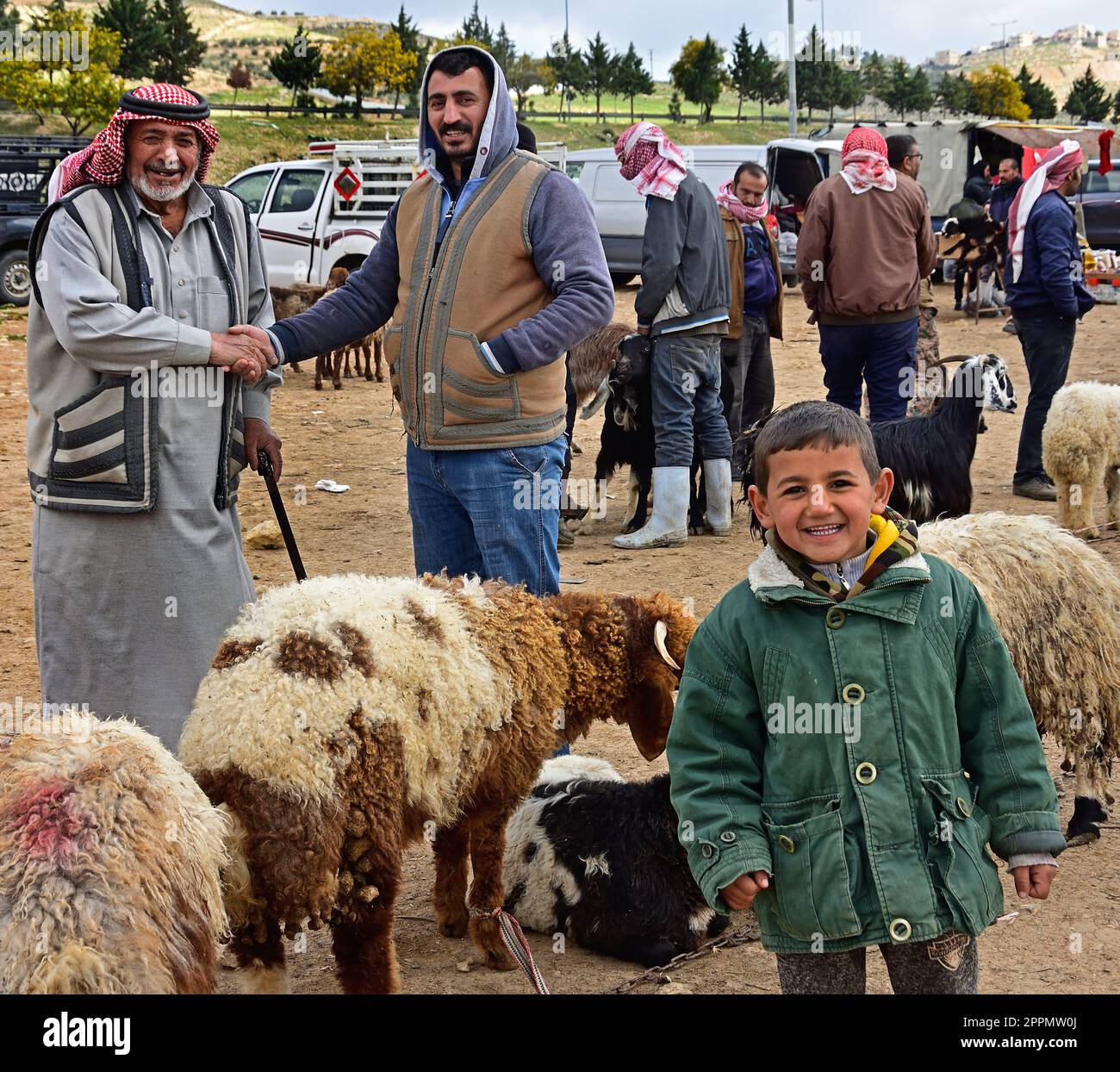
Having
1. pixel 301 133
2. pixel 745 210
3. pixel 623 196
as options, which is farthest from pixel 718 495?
pixel 301 133

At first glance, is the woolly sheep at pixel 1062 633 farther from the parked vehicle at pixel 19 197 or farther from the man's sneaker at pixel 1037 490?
the parked vehicle at pixel 19 197

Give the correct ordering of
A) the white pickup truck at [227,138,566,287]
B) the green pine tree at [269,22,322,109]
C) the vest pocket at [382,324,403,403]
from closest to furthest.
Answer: the vest pocket at [382,324,403,403] → the white pickup truck at [227,138,566,287] → the green pine tree at [269,22,322,109]

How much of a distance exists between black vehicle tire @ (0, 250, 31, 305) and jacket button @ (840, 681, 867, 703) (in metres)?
18.9

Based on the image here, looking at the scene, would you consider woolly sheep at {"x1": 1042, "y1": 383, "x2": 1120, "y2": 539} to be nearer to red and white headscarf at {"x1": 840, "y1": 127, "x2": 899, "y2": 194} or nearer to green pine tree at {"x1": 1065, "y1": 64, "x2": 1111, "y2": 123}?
red and white headscarf at {"x1": 840, "y1": 127, "x2": 899, "y2": 194}

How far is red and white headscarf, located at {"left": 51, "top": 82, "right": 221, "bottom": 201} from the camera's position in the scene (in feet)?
12.1

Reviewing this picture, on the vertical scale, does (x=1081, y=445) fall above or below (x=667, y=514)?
above

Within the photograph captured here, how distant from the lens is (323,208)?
60.4ft

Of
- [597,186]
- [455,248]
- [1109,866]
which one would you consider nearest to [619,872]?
[1109,866]

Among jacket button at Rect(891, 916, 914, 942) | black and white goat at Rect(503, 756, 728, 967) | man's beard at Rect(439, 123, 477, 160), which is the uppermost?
man's beard at Rect(439, 123, 477, 160)

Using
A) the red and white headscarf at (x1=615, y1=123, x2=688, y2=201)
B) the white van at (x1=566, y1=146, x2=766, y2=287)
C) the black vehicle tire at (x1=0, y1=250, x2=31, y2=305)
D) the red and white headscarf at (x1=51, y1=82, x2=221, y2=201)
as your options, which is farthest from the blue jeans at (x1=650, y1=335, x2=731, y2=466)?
the black vehicle tire at (x1=0, y1=250, x2=31, y2=305)

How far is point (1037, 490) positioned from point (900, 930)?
763 centimetres

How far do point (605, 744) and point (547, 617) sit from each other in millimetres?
1574

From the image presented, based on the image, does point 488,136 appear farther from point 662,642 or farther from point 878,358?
point 878,358

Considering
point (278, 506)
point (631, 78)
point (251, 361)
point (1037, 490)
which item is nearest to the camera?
point (251, 361)
